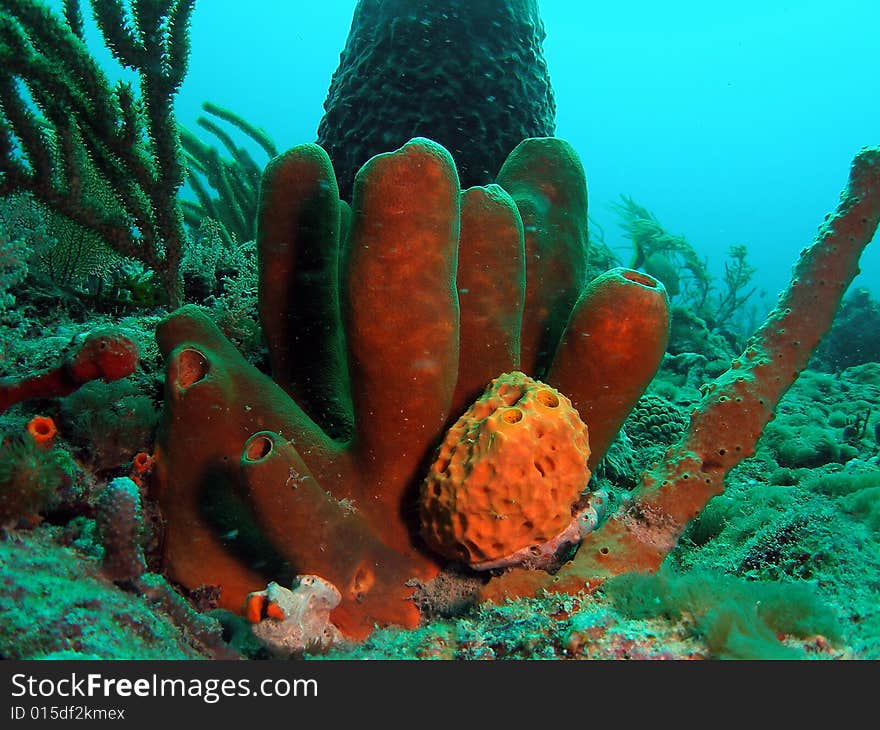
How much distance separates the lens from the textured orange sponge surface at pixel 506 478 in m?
1.76

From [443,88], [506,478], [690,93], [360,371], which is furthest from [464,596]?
[690,93]

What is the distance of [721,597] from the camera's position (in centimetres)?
149

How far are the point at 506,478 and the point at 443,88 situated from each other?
3427mm

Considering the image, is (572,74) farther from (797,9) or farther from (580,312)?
(580,312)

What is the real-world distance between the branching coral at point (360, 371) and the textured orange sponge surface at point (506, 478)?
22 cm

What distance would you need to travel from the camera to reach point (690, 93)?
105875 mm

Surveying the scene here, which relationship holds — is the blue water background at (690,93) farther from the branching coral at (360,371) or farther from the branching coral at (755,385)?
the branching coral at (360,371)

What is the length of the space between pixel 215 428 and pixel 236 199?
529cm

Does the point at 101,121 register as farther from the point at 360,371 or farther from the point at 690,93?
the point at 690,93

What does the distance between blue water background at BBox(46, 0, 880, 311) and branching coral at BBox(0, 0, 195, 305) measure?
8937cm

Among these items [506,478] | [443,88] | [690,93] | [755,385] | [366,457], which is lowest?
[366,457]

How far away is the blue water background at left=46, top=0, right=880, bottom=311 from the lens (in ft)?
310

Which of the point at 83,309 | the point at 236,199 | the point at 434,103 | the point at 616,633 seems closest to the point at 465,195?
the point at 616,633

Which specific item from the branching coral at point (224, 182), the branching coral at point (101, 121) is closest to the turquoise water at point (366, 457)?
the branching coral at point (101, 121)
